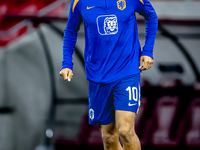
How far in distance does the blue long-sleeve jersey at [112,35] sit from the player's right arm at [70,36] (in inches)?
0.4

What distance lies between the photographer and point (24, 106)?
592cm

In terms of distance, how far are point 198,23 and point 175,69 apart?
1085mm

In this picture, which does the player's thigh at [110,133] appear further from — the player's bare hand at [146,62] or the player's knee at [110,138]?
the player's bare hand at [146,62]

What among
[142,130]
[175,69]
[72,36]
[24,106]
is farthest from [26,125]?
[72,36]

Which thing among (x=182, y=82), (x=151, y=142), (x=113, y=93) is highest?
(x=113, y=93)

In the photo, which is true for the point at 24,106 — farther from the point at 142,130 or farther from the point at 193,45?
the point at 193,45

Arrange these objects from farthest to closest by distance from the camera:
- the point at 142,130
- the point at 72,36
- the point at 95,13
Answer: the point at 142,130 < the point at 72,36 < the point at 95,13

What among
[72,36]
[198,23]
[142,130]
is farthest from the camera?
[142,130]

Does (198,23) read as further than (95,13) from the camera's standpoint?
Yes

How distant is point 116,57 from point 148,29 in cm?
41

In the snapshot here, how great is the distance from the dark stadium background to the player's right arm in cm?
279

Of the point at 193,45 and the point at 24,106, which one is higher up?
the point at 193,45

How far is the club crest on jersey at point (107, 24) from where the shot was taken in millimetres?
2502

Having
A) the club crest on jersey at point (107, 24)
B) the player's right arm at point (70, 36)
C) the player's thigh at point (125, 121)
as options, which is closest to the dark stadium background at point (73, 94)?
the player's right arm at point (70, 36)
